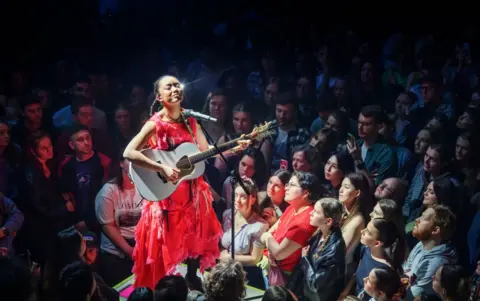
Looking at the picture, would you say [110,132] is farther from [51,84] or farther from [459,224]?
[459,224]

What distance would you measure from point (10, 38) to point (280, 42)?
11.0 ft

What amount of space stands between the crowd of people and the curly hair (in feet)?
0.04

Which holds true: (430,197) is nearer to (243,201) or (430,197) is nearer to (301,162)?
(301,162)

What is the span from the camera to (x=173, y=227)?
523 cm

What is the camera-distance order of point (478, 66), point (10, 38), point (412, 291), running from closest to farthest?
1. point (412, 291)
2. point (478, 66)
3. point (10, 38)

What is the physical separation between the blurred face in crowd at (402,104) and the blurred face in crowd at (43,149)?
152 inches

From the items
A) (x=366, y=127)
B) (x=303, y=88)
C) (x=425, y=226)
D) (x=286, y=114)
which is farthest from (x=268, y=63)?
(x=425, y=226)

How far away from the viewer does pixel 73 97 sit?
7.07 m

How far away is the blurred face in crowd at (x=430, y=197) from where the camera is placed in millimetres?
5266

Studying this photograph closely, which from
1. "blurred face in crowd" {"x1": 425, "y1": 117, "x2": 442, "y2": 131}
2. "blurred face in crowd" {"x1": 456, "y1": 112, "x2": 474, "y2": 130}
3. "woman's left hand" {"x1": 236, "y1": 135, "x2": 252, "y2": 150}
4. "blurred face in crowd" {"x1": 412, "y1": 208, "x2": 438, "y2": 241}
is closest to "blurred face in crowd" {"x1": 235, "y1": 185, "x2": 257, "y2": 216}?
"woman's left hand" {"x1": 236, "y1": 135, "x2": 252, "y2": 150}

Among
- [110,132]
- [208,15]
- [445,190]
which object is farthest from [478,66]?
[110,132]

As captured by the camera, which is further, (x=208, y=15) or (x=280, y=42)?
(x=208, y=15)

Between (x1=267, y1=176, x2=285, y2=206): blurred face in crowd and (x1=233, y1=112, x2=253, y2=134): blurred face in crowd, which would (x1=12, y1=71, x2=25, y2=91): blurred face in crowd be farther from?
(x1=267, y1=176, x2=285, y2=206): blurred face in crowd

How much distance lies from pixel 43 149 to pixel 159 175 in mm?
2143
